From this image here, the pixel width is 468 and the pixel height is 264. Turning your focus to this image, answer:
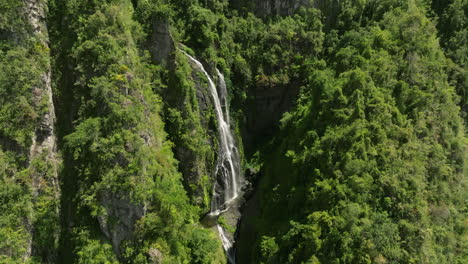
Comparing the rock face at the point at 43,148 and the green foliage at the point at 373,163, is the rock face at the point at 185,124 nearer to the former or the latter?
the green foliage at the point at 373,163

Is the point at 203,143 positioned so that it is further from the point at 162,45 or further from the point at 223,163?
the point at 162,45

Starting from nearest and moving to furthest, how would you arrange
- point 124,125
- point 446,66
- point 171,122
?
point 124,125, point 171,122, point 446,66

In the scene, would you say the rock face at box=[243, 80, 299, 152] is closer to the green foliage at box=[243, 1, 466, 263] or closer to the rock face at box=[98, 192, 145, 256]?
the green foliage at box=[243, 1, 466, 263]

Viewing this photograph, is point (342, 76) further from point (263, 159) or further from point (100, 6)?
point (100, 6)

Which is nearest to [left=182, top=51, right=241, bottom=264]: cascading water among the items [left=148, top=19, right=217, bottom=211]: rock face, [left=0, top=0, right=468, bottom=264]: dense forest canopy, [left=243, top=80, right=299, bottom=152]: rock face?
[left=0, top=0, right=468, bottom=264]: dense forest canopy

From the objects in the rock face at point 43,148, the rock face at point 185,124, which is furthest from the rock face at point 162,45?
the rock face at point 43,148

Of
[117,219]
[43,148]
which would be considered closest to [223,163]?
[117,219]

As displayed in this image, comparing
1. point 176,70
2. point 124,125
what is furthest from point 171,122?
point 124,125
